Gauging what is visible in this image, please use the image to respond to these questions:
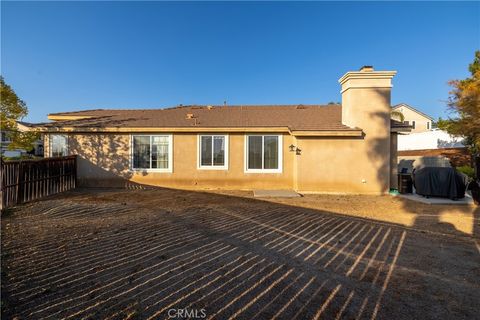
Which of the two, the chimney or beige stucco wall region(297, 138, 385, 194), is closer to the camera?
the chimney

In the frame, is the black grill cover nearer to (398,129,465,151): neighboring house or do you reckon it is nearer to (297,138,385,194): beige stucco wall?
(297,138,385,194): beige stucco wall

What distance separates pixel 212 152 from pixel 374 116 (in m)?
7.58

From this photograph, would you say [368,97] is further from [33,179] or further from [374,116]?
[33,179]

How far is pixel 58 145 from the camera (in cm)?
1278

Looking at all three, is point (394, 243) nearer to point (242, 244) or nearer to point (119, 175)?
point (242, 244)

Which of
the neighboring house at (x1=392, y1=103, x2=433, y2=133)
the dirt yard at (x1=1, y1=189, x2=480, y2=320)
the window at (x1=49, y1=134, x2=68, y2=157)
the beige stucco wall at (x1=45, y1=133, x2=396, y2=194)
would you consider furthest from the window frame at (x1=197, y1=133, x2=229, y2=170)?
the neighboring house at (x1=392, y1=103, x2=433, y2=133)

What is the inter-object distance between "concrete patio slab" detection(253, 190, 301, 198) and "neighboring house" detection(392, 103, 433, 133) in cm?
3796

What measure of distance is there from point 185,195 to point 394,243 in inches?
308

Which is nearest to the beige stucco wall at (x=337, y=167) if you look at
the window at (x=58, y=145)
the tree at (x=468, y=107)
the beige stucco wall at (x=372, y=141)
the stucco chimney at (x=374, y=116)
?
the beige stucco wall at (x=372, y=141)

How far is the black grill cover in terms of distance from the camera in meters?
10.0

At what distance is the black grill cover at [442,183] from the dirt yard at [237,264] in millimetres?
2624

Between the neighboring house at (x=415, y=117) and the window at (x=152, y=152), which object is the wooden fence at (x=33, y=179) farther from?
the neighboring house at (x=415, y=117)

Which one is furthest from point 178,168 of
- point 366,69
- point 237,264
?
point 366,69

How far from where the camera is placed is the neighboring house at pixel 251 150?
11523mm
